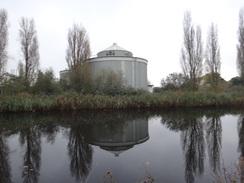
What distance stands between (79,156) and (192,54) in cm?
1528

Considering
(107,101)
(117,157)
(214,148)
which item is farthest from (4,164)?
(107,101)

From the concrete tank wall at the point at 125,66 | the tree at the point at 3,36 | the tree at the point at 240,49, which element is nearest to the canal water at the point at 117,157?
the tree at the point at 3,36

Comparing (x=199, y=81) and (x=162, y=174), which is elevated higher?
(x=199, y=81)

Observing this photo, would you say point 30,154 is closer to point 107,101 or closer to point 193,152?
point 193,152

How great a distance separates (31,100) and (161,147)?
810 cm

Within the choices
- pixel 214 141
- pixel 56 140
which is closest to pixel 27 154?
pixel 56 140

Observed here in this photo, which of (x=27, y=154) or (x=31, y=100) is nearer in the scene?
(x=27, y=154)

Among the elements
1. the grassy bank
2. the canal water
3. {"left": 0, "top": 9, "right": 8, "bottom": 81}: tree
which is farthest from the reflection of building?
{"left": 0, "top": 9, "right": 8, "bottom": 81}: tree

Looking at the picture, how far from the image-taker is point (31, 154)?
293cm

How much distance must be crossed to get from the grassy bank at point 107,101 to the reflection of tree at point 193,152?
597 centimetres

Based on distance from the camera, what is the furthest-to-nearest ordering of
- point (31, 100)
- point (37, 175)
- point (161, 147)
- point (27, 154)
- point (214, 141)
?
point (31, 100) < point (214, 141) < point (161, 147) < point (27, 154) < point (37, 175)

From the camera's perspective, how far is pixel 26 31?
15.8 meters

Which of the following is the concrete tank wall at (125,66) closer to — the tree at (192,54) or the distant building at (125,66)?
the distant building at (125,66)

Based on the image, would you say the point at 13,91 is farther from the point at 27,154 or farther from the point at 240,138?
the point at 240,138
